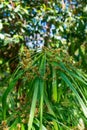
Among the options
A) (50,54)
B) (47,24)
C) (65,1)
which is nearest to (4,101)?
(50,54)

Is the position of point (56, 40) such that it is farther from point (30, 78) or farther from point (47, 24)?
point (30, 78)

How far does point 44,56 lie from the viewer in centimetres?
124

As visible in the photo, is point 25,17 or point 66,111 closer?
point 66,111

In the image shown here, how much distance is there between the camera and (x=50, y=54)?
1.24 m

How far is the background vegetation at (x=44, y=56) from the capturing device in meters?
1.15

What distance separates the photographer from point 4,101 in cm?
114

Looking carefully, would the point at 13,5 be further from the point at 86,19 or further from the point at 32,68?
the point at 32,68

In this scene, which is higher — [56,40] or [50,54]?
[50,54]

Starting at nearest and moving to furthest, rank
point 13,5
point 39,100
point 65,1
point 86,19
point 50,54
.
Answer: point 39,100 < point 50,54 < point 13,5 < point 86,19 < point 65,1

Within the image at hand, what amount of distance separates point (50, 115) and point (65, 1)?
2.29 metres

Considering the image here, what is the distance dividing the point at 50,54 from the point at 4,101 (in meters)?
0.23

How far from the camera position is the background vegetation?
1152 mm

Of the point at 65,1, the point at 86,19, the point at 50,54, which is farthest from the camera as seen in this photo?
the point at 65,1

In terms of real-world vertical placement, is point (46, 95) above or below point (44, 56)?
below
